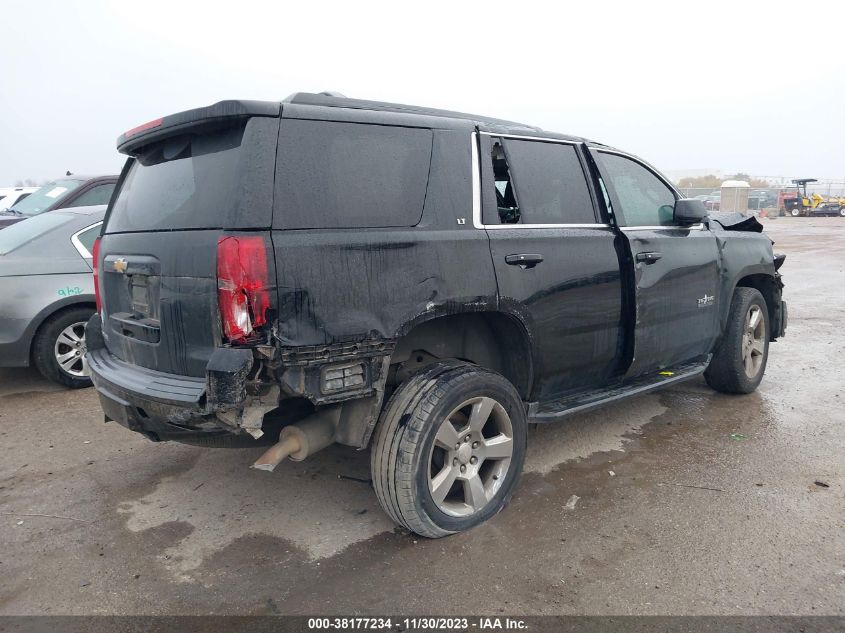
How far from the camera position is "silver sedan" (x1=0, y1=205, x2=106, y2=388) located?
16.5 feet

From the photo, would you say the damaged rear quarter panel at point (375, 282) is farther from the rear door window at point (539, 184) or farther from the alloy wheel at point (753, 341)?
the alloy wheel at point (753, 341)

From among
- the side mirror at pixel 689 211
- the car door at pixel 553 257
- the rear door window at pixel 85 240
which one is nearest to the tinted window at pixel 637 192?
the side mirror at pixel 689 211

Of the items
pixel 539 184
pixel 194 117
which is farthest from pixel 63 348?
pixel 539 184

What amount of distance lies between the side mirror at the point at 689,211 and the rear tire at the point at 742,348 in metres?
1.08

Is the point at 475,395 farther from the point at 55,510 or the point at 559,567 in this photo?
the point at 55,510

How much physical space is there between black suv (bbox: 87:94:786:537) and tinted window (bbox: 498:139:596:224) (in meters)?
0.01

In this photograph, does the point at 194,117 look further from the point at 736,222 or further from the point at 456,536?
the point at 736,222

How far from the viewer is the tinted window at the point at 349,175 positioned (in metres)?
2.55

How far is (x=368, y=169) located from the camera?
9.09 feet

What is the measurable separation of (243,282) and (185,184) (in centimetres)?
76

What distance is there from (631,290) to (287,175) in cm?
220

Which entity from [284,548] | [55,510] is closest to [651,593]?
[284,548]

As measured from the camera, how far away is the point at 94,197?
7.16 metres

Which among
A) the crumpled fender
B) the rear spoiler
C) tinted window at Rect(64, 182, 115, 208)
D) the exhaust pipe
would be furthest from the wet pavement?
tinted window at Rect(64, 182, 115, 208)
